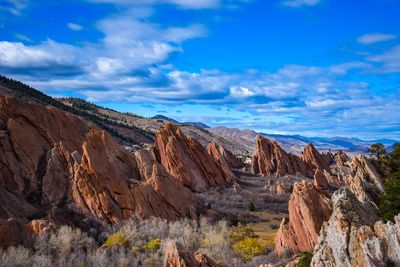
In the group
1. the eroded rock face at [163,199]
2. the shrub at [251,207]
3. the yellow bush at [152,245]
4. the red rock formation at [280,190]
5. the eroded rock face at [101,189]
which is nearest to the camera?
the yellow bush at [152,245]

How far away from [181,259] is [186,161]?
160 ft

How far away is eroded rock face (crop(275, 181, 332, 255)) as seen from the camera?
35.9 meters

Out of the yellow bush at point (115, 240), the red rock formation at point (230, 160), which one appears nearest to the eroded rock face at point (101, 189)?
the yellow bush at point (115, 240)

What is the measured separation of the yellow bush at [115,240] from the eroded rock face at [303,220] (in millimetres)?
13925

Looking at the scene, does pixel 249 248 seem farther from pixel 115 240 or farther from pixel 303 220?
pixel 115 240

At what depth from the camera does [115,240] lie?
41312mm

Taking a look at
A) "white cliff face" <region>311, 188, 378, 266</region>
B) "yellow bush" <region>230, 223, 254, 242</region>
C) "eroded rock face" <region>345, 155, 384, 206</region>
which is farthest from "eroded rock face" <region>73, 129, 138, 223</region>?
"white cliff face" <region>311, 188, 378, 266</region>

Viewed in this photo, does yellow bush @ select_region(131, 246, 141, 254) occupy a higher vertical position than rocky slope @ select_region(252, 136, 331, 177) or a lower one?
lower

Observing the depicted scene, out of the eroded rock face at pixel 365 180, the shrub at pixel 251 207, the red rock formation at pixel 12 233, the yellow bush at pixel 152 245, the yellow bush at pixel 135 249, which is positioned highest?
the eroded rock face at pixel 365 180

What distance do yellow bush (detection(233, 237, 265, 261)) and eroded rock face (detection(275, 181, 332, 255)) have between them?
2.32 metres

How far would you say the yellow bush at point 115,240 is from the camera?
40.5 meters

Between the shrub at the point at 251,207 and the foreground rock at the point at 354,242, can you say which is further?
the shrub at the point at 251,207

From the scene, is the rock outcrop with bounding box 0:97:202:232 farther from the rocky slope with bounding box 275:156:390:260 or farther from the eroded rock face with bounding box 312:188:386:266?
the eroded rock face with bounding box 312:188:386:266

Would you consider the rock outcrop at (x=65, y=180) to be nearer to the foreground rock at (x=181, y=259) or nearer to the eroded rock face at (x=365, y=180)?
the eroded rock face at (x=365, y=180)
